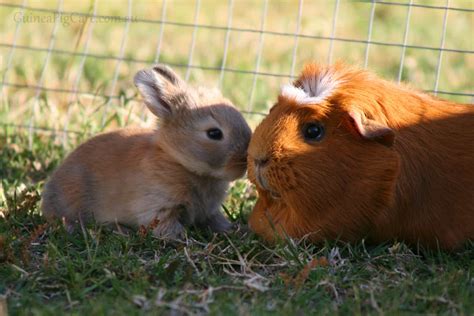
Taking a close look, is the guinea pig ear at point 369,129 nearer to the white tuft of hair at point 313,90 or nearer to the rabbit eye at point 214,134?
the white tuft of hair at point 313,90

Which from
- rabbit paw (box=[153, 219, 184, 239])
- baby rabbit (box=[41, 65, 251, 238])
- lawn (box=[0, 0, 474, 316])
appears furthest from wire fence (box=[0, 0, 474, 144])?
rabbit paw (box=[153, 219, 184, 239])

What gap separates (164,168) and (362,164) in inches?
52.5

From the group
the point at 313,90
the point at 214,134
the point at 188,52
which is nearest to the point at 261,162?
the point at 313,90

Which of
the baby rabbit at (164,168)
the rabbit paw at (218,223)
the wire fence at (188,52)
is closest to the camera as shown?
the baby rabbit at (164,168)

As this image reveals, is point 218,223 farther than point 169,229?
Yes

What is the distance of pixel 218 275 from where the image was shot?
13.4 ft

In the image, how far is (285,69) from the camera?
8047 mm

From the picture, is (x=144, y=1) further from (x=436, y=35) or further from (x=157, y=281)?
(x=157, y=281)

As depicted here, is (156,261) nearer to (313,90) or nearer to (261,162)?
(261,162)

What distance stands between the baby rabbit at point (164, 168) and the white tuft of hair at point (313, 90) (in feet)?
1.90

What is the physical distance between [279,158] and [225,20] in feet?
17.1

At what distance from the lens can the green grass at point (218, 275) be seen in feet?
11.9

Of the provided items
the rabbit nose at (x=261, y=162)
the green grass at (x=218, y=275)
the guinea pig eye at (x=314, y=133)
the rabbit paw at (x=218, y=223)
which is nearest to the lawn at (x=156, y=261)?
the green grass at (x=218, y=275)

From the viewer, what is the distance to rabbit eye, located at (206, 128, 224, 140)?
15.9 ft
